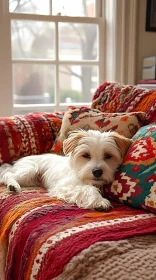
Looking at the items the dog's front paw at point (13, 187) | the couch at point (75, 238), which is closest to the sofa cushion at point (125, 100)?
the couch at point (75, 238)

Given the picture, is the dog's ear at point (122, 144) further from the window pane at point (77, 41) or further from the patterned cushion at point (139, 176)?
the window pane at point (77, 41)

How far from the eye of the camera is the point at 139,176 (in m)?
1.45

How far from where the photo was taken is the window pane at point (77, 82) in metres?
3.16

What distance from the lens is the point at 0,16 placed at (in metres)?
2.85

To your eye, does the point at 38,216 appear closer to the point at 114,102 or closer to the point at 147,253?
the point at 147,253

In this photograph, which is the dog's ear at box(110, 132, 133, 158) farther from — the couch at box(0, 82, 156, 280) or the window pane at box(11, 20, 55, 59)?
the window pane at box(11, 20, 55, 59)

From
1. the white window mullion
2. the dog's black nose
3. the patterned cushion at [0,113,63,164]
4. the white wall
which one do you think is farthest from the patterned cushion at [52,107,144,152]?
the white wall

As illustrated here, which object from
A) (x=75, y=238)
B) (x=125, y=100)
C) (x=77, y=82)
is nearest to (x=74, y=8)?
(x=77, y=82)

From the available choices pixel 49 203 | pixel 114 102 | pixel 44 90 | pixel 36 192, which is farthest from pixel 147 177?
pixel 44 90

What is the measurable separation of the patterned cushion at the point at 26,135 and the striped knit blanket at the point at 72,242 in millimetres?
594

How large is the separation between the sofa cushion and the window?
33.6 inches

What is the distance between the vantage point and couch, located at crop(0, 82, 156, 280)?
100 cm

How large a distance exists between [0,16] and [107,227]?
2.18 metres

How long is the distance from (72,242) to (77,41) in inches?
92.2
